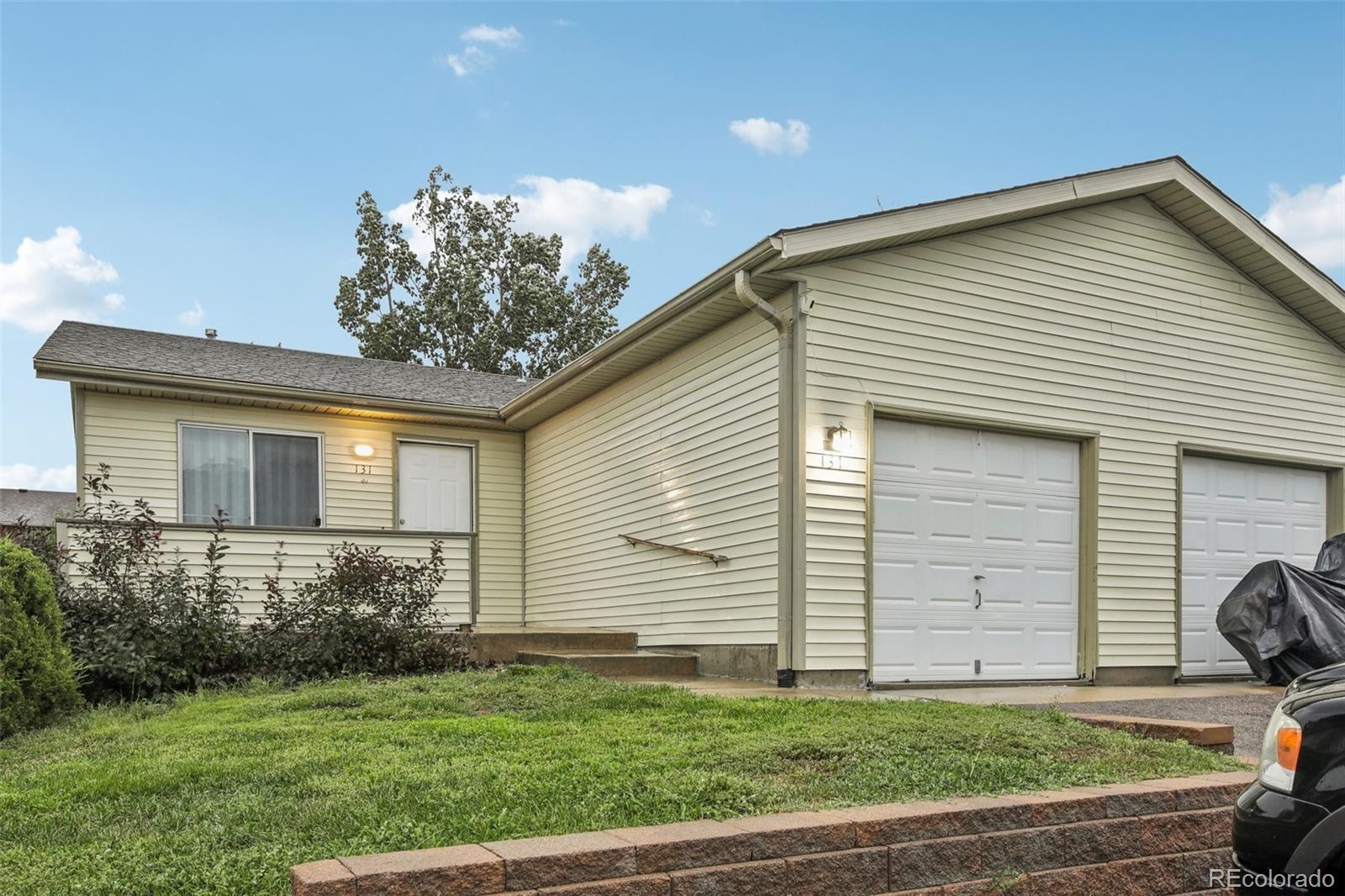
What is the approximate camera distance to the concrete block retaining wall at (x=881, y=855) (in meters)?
2.94

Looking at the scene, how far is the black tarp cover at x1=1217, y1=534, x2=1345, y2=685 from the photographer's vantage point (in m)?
9.34

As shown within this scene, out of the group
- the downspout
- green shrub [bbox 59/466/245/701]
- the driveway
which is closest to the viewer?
the driveway

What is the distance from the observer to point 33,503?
25.8m

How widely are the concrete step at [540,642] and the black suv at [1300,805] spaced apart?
25.8 ft

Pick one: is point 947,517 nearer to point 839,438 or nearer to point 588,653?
point 839,438

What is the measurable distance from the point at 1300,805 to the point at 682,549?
7614 millimetres

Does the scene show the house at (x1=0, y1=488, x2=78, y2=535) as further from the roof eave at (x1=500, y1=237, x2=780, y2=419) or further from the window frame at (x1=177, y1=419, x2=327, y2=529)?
the roof eave at (x1=500, y1=237, x2=780, y2=419)

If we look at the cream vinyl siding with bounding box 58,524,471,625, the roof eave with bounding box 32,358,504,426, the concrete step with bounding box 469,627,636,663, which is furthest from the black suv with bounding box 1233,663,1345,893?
the roof eave with bounding box 32,358,504,426

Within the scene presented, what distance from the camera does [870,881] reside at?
346cm

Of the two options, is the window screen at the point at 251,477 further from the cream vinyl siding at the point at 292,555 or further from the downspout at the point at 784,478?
the downspout at the point at 784,478

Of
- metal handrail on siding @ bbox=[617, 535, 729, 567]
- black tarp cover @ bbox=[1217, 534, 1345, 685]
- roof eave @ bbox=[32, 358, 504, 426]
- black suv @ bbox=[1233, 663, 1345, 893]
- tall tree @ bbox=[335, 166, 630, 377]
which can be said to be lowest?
black tarp cover @ bbox=[1217, 534, 1345, 685]

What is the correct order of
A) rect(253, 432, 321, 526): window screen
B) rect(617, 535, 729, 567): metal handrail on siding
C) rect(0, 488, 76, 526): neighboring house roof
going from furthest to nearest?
rect(0, 488, 76, 526): neighboring house roof
rect(253, 432, 321, 526): window screen
rect(617, 535, 729, 567): metal handrail on siding

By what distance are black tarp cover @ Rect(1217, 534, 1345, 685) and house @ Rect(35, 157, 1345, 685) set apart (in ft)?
2.66

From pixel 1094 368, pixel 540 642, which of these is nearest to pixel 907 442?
pixel 1094 368
